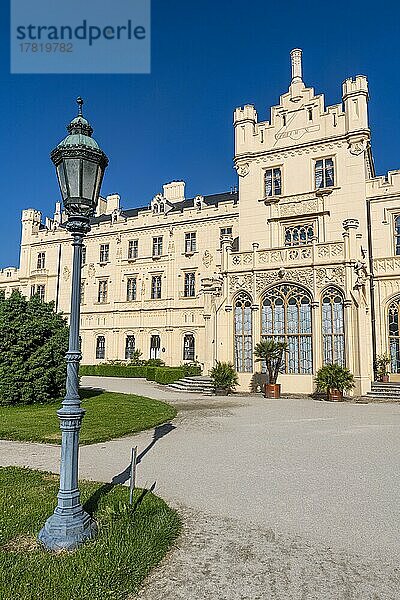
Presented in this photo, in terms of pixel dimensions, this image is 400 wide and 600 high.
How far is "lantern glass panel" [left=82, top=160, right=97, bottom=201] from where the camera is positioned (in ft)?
16.0

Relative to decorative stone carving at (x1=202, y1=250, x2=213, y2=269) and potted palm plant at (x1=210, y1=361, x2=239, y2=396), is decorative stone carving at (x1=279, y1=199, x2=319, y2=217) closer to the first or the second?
decorative stone carving at (x1=202, y1=250, x2=213, y2=269)

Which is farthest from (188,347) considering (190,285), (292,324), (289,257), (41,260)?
(41,260)

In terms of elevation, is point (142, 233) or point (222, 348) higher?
point (142, 233)

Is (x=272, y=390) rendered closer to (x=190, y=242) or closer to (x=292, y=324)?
(x=292, y=324)

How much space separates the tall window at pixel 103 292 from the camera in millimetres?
39094

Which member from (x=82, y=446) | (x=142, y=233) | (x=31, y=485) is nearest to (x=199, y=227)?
(x=142, y=233)

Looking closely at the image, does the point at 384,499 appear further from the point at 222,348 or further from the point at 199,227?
the point at 199,227

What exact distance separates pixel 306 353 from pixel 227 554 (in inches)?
652

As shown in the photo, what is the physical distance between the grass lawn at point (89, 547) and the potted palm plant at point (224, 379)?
47.6 ft

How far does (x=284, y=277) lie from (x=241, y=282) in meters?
2.22

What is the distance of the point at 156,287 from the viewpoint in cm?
3656

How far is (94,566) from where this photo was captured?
12.0 feet

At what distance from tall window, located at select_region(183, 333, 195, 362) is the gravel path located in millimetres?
22316

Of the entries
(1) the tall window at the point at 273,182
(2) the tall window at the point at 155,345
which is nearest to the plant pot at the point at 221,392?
(1) the tall window at the point at 273,182
